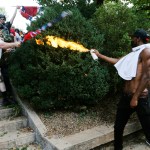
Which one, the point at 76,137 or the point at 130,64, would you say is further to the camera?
the point at 76,137

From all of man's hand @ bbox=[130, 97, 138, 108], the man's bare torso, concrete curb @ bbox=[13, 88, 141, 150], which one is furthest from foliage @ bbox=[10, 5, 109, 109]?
man's hand @ bbox=[130, 97, 138, 108]

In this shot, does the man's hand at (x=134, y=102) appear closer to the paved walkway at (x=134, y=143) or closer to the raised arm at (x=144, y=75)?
the raised arm at (x=144, y=75)

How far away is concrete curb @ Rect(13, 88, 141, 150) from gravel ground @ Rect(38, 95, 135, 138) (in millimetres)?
156

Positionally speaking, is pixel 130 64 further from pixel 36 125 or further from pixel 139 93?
pixel 36 125

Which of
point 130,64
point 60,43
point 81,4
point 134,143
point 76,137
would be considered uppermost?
point 81,4

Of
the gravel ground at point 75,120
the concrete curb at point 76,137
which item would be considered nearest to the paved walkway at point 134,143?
the concrete curb at point 76,137

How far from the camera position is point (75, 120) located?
18.8 feet

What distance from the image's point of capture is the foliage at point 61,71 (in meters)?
5.46

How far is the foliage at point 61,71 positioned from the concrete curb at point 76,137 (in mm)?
446

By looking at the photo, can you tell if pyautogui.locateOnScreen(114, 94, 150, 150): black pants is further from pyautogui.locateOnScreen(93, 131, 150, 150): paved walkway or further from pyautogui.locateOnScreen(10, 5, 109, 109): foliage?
pyautogui.locateOnScreen(10, 5, 109, 109): foliage

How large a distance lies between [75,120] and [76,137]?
0.73 meters

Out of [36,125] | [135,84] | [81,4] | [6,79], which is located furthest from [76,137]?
[81,4]

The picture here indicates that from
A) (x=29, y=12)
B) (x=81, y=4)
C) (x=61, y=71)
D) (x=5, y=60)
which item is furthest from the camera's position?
(x=81, y=4)

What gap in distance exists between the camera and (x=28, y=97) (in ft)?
19.4
